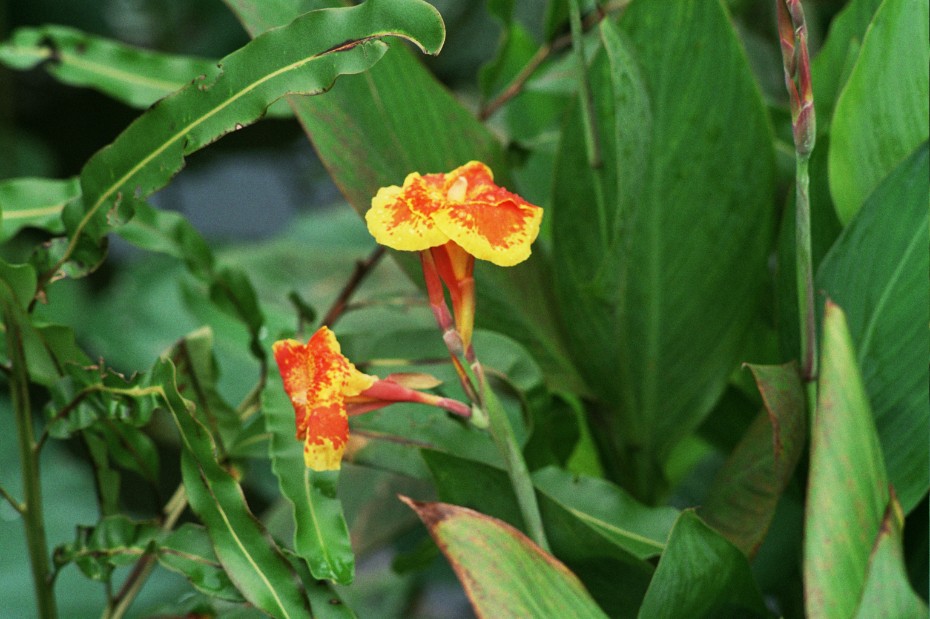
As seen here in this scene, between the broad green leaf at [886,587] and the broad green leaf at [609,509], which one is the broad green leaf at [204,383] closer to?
the broad green leaf at [609,509]

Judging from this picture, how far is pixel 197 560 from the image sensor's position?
399mm

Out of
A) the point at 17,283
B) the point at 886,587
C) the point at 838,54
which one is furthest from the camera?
the point at 838,54

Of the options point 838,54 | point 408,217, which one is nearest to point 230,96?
point 408,217

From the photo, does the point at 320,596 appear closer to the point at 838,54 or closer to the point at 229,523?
the point at 229,523

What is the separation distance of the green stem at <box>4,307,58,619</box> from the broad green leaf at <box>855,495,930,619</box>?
12.9 inches

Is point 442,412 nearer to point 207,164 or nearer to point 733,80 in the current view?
point 733,80

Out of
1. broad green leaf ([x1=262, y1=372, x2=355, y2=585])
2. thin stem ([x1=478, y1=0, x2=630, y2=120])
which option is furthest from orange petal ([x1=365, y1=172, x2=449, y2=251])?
thin stem ([x1=478, y1=0, x2=630, y2=120])

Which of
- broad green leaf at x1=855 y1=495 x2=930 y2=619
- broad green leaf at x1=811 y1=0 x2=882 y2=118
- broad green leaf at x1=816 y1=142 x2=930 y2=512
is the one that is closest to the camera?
broad green leaf at x1=855 y1=495 x2=930 y2=619

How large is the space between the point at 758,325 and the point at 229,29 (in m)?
0.99

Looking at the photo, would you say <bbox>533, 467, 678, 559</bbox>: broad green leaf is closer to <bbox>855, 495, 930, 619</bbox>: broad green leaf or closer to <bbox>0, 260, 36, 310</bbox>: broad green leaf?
<bbox>855, 495, 930, 619</bbox>: broad green leaf

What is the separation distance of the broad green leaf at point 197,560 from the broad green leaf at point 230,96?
0.39ft

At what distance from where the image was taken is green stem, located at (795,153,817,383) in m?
0.36

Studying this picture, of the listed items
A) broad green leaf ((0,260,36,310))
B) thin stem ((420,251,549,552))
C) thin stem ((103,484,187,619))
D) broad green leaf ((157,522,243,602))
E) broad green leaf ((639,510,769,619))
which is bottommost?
broad green leaf ((639,510,769,619))

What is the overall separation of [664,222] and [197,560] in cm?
26
